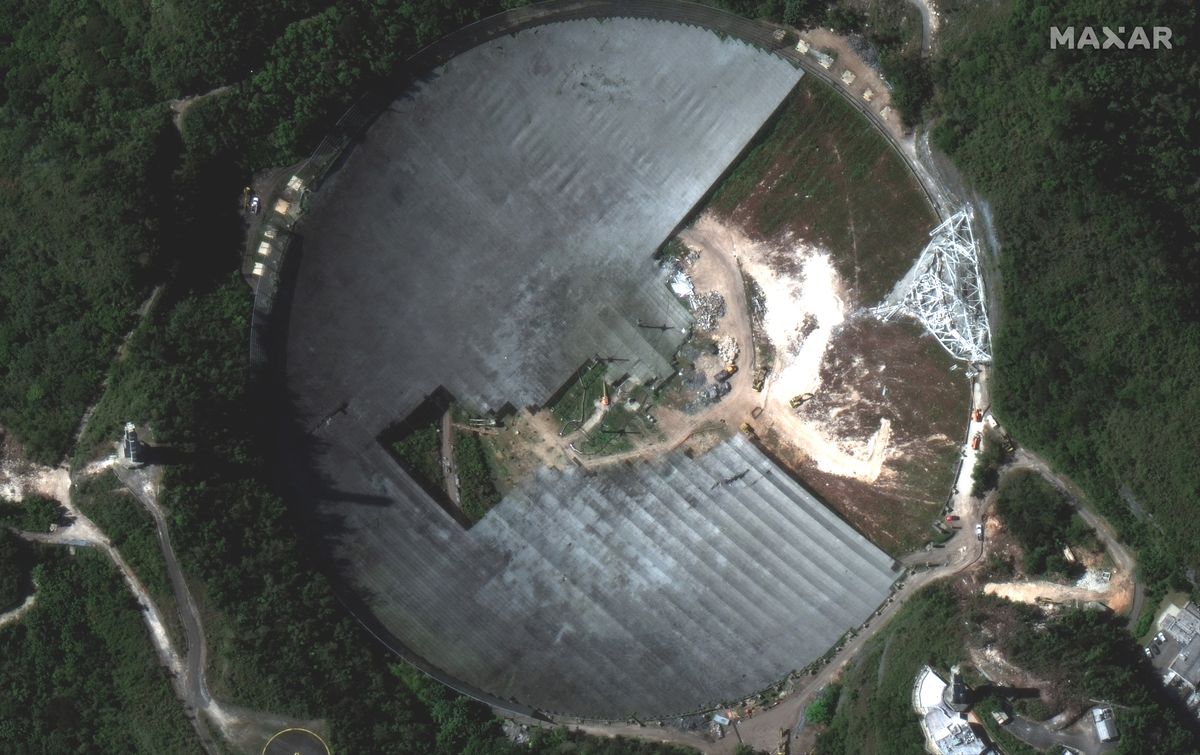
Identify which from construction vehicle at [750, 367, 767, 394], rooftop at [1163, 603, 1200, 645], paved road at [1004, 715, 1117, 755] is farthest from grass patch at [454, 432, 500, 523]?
rooftop at [1163, 603, 1200, 645]

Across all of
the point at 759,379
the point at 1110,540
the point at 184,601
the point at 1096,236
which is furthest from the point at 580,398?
the point at 1110,540

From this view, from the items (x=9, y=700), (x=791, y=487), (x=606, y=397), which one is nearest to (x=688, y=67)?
(x=606, y=397)

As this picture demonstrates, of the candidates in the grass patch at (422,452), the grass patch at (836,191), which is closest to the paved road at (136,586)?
the grass patch at (422,452)

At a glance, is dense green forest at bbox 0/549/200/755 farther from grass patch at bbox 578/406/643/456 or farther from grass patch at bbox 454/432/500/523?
grass patch at bbox 578/406/643/456

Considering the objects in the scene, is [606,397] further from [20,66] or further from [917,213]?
[20,66]

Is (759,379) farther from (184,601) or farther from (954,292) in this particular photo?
(184,601)

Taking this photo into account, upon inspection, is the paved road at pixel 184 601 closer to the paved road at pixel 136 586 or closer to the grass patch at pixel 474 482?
the paved road at pixel 136 586
